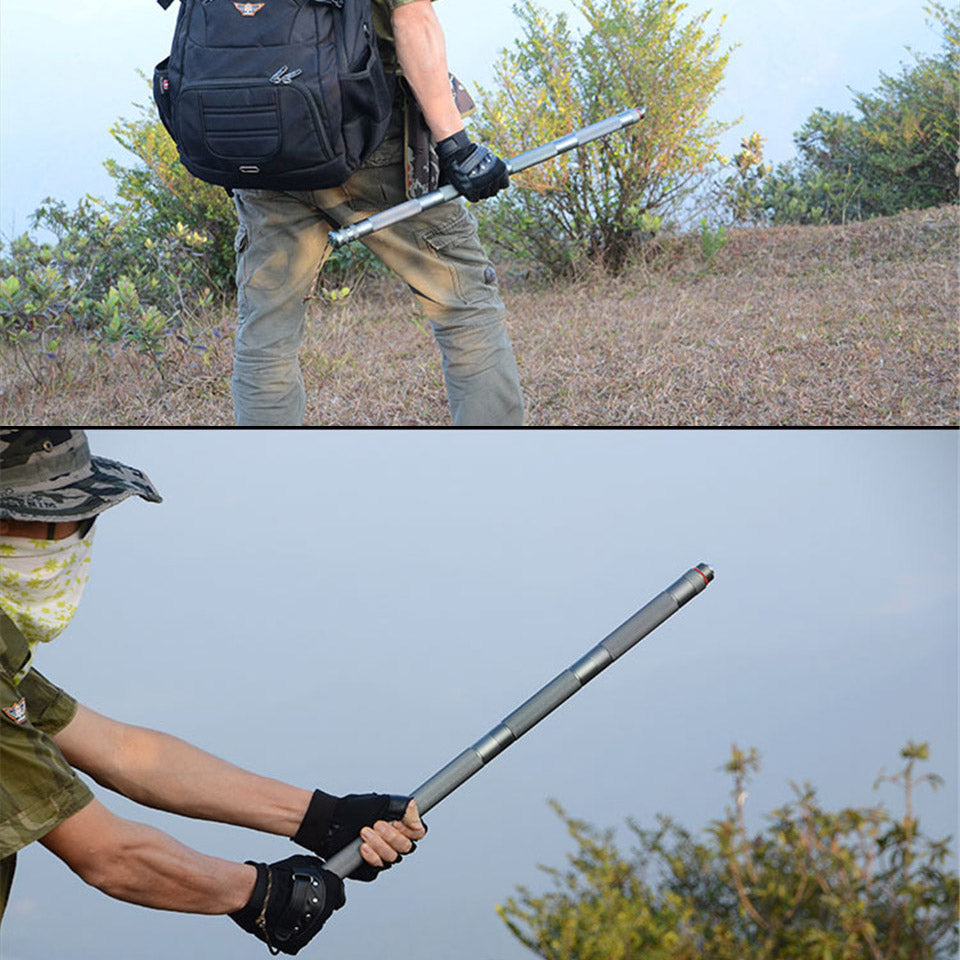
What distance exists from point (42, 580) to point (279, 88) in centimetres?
72

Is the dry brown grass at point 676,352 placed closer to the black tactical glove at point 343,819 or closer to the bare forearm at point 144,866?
the black tactical glove at point 343,819

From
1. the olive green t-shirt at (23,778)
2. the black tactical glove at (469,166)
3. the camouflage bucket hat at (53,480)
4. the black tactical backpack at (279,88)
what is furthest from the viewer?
the black tactical glove at (469,166)

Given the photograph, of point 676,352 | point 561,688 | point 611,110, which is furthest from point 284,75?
point 611,110

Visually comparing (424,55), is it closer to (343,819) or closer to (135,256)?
(343,819)

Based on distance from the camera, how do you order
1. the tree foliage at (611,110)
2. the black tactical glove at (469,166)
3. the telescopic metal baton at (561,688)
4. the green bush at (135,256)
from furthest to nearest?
the green bush at (135,256)
the tree foliage at (611,110)
the black tactical glove at (469,166)
the telescopic metal baton at (561,688)

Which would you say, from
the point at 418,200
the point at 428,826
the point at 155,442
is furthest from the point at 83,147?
the point at 428,826

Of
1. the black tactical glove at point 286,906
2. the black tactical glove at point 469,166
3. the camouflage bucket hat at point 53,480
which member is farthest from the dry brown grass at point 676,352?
the black tactical glove at point 286,906

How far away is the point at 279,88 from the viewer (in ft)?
5.81

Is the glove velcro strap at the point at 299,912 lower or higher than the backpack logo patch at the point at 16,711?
lower

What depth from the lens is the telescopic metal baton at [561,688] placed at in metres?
1.63

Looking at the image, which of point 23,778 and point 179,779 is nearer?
point 23,778

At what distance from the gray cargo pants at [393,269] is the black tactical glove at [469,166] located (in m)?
0.06

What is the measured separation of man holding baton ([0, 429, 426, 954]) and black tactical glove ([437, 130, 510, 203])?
2.12ft

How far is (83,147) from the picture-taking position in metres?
3.24
